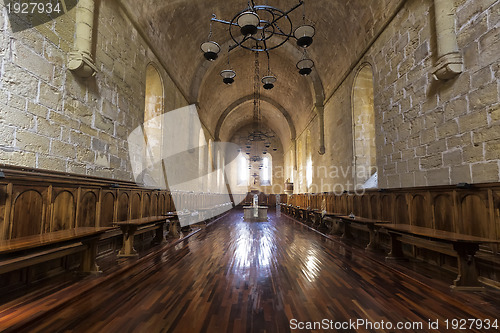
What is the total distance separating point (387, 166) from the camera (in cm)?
567

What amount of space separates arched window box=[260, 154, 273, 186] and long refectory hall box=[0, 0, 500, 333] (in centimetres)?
1589

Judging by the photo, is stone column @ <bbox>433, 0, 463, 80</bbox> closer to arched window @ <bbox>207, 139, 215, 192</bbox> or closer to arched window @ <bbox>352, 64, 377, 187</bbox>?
arched window @ <bbox>352, 64, 377, 187</bbox>

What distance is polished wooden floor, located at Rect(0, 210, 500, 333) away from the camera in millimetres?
2010

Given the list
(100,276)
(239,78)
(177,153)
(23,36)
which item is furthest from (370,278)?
(239,78)

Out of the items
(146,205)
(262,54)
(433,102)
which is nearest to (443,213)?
(433,102)

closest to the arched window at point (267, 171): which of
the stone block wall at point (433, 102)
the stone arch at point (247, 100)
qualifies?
the stone arch at point (247, 100)

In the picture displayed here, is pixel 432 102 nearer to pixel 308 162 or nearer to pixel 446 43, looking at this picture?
pixel 446 43

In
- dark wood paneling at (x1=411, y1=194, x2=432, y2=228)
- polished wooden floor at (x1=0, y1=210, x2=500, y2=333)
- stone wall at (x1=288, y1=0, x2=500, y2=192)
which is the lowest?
polished wooden floor at (x1=0, y1=210, x2=500, y2=333)

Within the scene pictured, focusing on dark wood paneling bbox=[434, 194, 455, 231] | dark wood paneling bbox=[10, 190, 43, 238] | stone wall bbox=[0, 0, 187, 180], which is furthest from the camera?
dark wood paneling bbox=[434, 194, 455, 231]

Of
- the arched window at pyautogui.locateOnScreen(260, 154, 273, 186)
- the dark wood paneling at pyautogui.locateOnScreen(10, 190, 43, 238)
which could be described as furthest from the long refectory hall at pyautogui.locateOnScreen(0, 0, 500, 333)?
the arched window at pyautogui.locateOnScreen(260, 154, 273, 186)

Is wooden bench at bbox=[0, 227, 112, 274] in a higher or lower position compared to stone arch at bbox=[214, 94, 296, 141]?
lower

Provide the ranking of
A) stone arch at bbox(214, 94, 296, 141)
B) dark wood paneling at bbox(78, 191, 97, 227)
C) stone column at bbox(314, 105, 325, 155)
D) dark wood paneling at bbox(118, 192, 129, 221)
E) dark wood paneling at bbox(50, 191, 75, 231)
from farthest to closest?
stone arch at bbox(214, 94, 296, 141), stone column at bbox(314, 105, 325, 155), dark wood paneling at bbox(118, 192, 129, 221), dark wood paneling at bbox(78, 191, 97, 227), dark wood paneling at bbox(50, 191, 75, 231)

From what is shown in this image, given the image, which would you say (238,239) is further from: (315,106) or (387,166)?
(315,106)

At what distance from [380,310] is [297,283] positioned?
91 centimetres
